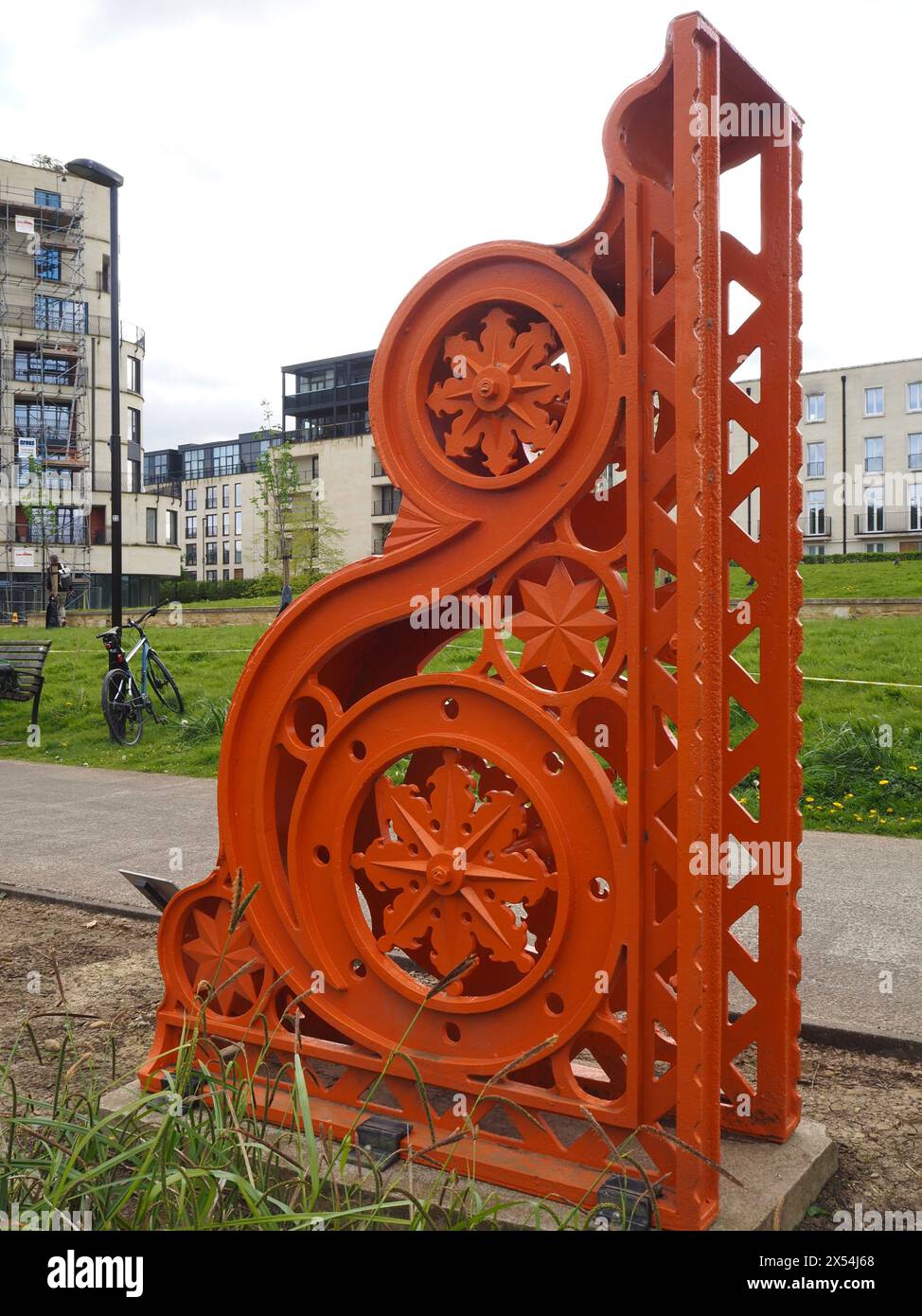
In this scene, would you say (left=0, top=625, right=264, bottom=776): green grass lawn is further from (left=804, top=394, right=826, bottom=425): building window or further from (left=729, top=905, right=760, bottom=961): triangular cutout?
(left=804, top=394, right=826, bottom=425): building window

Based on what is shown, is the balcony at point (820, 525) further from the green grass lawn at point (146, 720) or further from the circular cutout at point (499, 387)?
the circular cutout at point (499, 387)

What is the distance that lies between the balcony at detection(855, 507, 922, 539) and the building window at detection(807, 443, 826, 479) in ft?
12.2

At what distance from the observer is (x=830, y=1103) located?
3363 millimetres

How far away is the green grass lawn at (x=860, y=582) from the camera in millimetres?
22516

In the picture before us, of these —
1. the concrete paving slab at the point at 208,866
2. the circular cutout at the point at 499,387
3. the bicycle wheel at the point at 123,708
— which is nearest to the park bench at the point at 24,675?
the bicycle wheel at the point at 123,708

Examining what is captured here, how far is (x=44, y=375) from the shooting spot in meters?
51.3

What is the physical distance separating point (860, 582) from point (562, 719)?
25.0m

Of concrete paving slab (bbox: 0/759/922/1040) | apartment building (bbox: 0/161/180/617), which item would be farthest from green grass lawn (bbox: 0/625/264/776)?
apartment building (bbox: 0/161/180/617)

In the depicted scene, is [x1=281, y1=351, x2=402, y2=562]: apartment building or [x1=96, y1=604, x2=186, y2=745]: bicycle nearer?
[x1=96, y1=604, x2=186, y2=745]: bicycle

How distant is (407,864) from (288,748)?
1.53 ft

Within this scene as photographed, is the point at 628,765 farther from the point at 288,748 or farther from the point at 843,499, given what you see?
the point at 843,499

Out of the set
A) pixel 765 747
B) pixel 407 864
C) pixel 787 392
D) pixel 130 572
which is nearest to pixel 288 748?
pixel 407 864

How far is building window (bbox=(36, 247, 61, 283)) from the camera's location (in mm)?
51344

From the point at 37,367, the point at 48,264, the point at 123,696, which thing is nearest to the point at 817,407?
the point at 48,264
